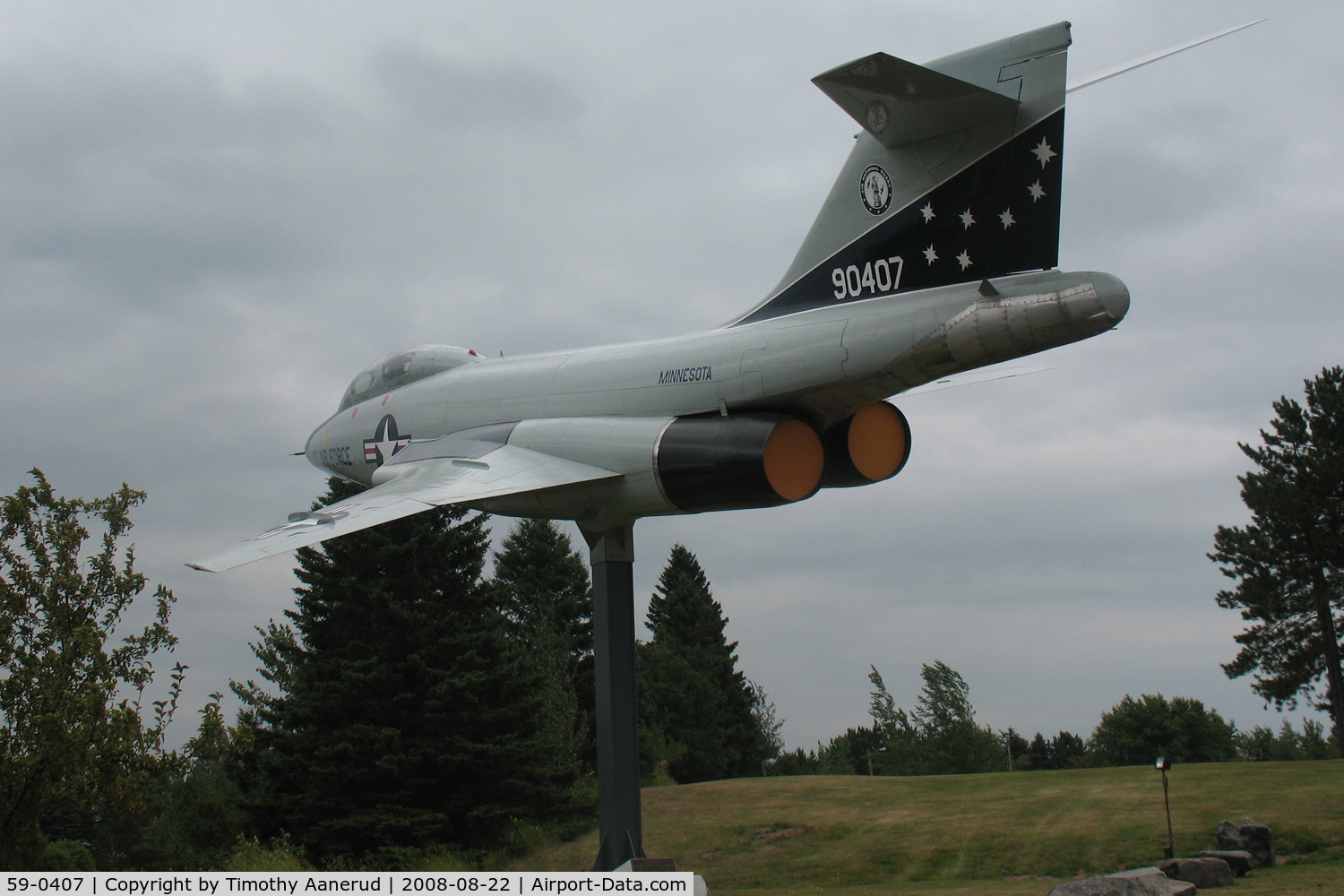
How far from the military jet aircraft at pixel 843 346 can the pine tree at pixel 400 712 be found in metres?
12.4

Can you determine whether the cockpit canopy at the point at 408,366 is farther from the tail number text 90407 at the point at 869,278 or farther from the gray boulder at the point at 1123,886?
the gray boulder at the point at 1123,886

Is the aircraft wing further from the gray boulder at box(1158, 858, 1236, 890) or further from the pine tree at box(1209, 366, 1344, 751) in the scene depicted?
the pine tree at box(1209, 366, 1344, 751)

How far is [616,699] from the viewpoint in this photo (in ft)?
33.3

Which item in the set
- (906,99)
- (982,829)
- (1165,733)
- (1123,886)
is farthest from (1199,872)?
(1165,733)

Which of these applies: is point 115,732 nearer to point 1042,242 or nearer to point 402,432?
point 402,432

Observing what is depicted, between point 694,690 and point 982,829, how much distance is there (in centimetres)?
2199

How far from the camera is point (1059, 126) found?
7844 mm

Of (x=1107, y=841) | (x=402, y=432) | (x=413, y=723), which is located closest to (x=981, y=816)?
(x=1107, y=841)

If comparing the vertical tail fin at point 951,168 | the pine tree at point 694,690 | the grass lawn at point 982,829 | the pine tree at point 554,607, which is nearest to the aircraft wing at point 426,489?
the vertical tail fin at point 951,168

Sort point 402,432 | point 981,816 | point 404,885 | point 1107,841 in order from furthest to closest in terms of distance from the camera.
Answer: point 981,816, point 1107,841, point 402,432, point 404,885

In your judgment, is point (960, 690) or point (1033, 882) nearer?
point (1033, 882)

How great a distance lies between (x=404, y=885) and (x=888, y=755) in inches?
1257

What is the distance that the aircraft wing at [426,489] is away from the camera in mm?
8336

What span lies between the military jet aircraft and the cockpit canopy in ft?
5.58
